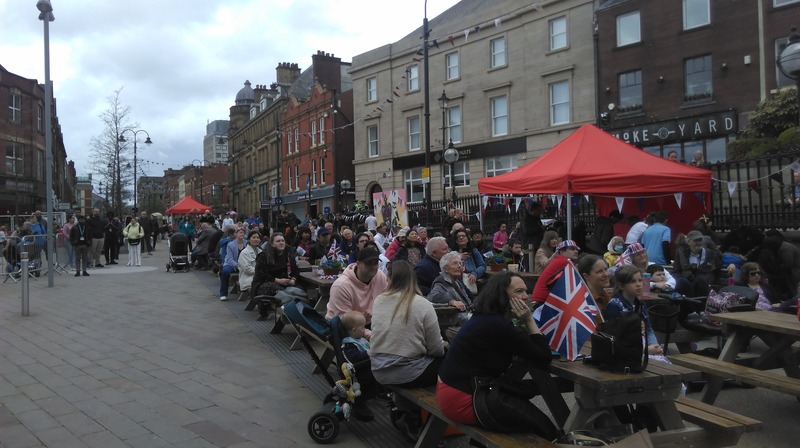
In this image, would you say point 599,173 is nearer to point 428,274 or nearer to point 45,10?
point 428,274

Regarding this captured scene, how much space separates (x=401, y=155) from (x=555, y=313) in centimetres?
3200

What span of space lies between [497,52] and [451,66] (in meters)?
3.19

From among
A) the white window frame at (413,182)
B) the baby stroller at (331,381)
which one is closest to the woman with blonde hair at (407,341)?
the baby stroller at (331,381)

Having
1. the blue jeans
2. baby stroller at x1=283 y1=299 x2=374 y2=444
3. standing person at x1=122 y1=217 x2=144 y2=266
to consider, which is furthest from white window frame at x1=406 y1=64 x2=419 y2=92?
baby stroller at x1=283 y1=299 x2=374 y2=444

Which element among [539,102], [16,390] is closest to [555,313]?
[16,390]

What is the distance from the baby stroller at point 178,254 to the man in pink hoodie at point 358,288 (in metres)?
13.4

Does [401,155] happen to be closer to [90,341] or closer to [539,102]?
[539,102]

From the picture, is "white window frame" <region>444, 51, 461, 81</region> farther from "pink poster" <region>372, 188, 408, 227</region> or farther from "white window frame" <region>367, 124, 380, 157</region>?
"pink poster" <region>372, 188, 408, 227</region>

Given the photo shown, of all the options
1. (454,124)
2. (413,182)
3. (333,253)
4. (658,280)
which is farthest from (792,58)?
(413,182)

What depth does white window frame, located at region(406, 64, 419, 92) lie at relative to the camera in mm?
34281

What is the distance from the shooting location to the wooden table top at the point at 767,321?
4727 millimetres

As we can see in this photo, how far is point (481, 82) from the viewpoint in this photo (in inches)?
1224

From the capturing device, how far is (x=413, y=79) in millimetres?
34500

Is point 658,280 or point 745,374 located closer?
point 745,374
